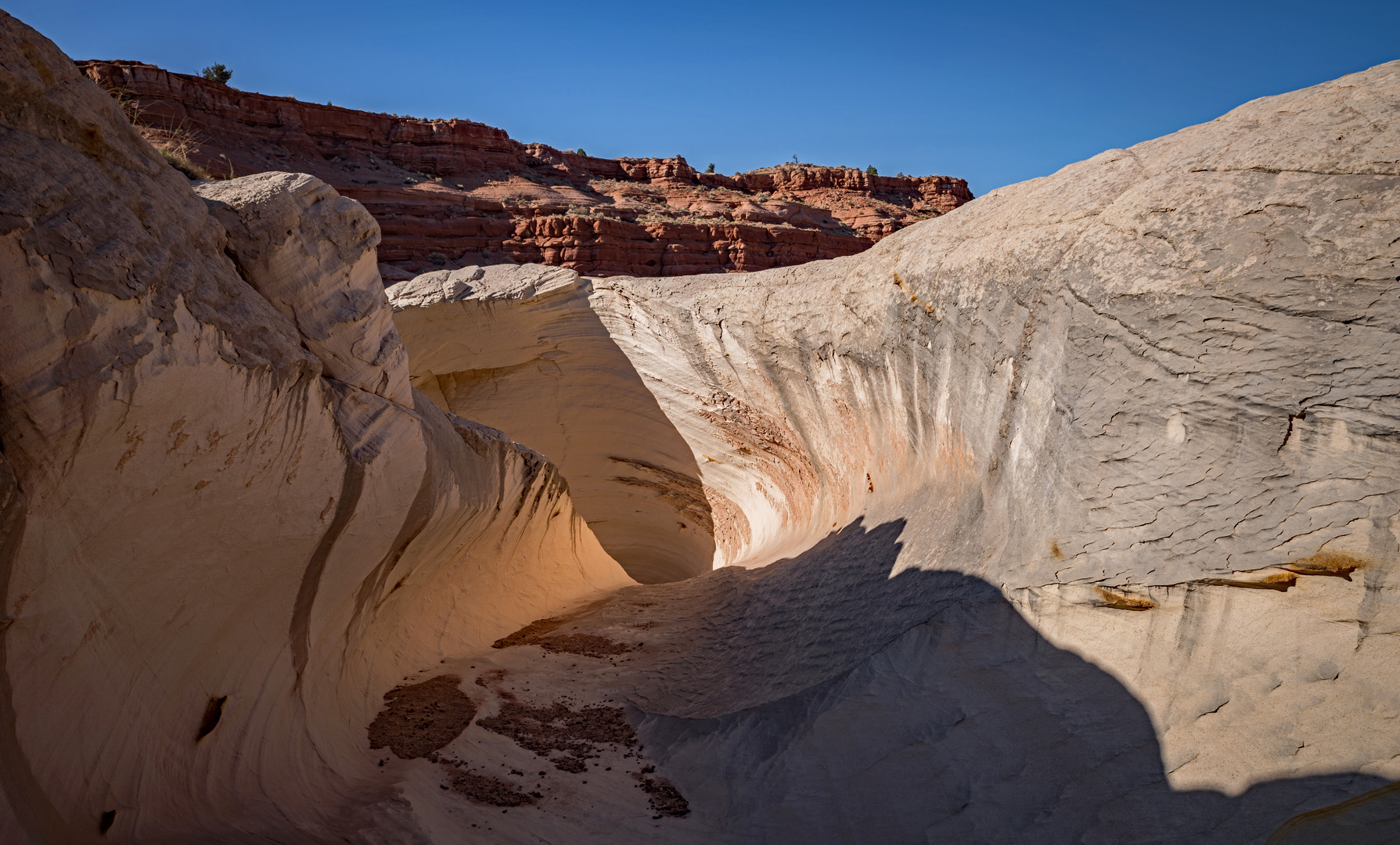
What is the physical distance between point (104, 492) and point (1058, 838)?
14.2ft

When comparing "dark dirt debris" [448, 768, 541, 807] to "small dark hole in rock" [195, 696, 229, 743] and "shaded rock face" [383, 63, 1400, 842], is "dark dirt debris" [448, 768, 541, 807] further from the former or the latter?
"small dark hole in rock" [195, 696, 229, 743]

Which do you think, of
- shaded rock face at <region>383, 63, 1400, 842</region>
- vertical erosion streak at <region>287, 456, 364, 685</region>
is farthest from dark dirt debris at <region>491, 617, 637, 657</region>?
vertical erosion streak at <region>287, 456, 364, 685</region>

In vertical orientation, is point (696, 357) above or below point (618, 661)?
above

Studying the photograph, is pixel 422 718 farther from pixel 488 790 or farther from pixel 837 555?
pixel 837 555

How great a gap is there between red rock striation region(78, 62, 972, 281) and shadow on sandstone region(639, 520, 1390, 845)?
735 inches

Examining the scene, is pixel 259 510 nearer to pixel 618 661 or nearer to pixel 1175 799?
pixel 618 661

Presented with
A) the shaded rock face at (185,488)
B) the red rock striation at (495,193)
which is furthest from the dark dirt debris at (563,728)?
the red rock striation at (495,193)

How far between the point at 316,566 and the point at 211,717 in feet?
3.04

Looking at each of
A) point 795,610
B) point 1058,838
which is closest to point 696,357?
point 795,610

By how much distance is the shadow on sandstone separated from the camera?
3.39 metres

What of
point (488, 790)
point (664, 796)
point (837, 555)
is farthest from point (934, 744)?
point (488, 790)

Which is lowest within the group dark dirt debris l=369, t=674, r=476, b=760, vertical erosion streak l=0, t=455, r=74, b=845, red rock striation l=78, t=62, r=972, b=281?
dark dirt debris l=369, t=674, r=476, b=760

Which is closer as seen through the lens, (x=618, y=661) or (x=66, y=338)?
(x=66, y=338)

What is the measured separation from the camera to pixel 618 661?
6488mm
